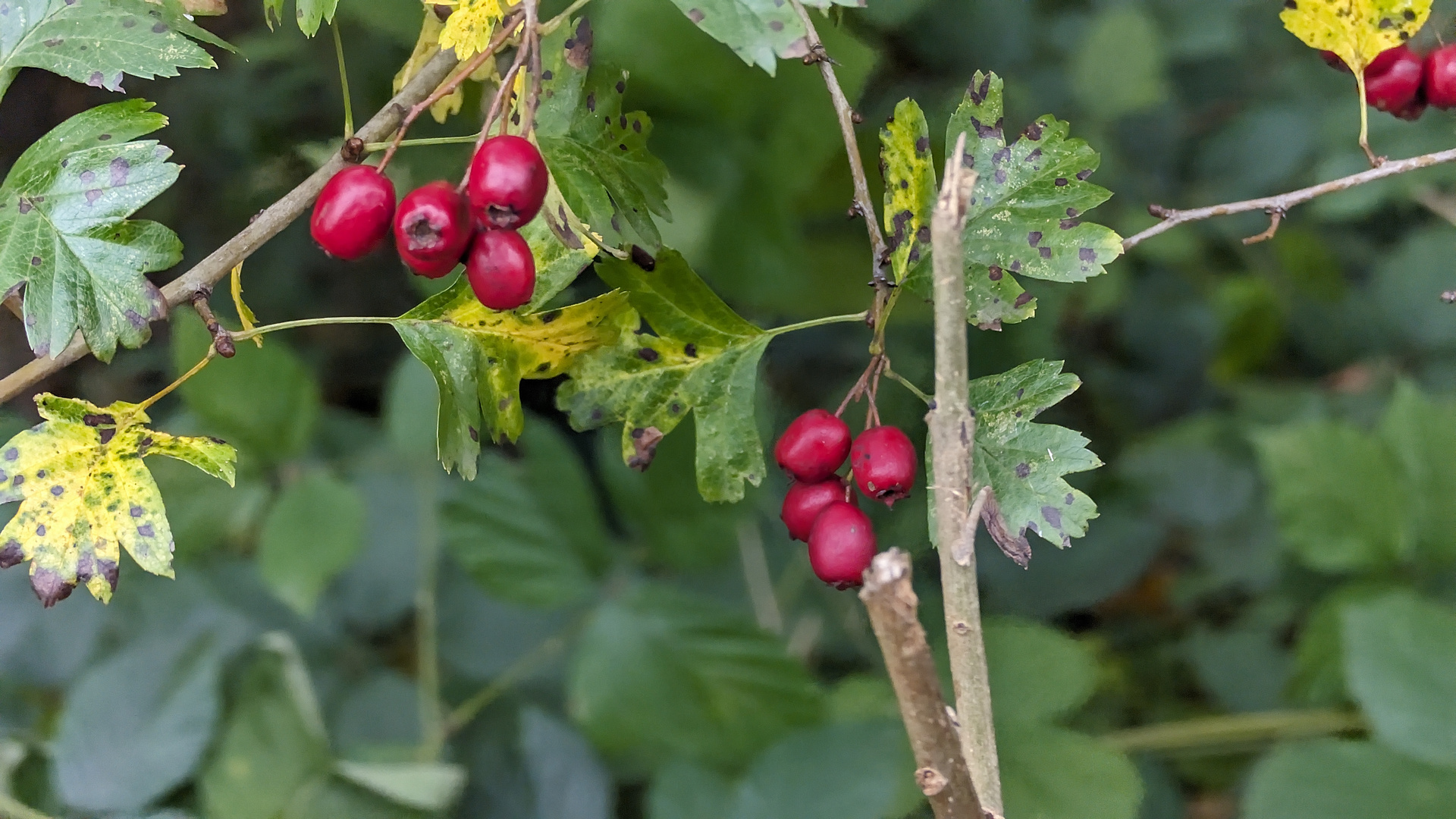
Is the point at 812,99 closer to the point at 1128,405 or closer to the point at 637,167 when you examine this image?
the point at 637,167

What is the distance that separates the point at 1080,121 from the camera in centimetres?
141

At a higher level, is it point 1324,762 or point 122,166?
point 122,166

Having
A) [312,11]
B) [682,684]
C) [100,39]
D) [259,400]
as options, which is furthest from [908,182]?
[259,400]

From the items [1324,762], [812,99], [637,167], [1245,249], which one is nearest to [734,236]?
[812,99]

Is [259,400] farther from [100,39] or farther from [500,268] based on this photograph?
[500,268]

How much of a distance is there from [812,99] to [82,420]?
0.72 metres

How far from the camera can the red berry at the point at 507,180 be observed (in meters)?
0.45

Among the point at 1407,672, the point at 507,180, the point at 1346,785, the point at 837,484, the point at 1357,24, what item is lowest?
the point at 1346,785

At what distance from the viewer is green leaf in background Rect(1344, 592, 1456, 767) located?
87 centimetres

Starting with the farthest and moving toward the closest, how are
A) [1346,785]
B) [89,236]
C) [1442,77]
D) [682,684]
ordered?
[682,684], [1346,785], [1442,77], [89,236]

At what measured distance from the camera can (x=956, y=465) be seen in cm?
43

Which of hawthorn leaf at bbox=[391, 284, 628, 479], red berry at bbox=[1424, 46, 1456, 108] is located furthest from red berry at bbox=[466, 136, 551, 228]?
red berry at bbox=[1424, 46, 1456, 108]

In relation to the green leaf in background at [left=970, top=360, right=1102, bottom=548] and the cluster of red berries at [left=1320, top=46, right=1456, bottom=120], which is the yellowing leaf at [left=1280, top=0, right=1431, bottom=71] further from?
the green leaf in background at [left=970, top=360, right=1102, bottom=548]

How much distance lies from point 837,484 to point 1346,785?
659 millimetres
